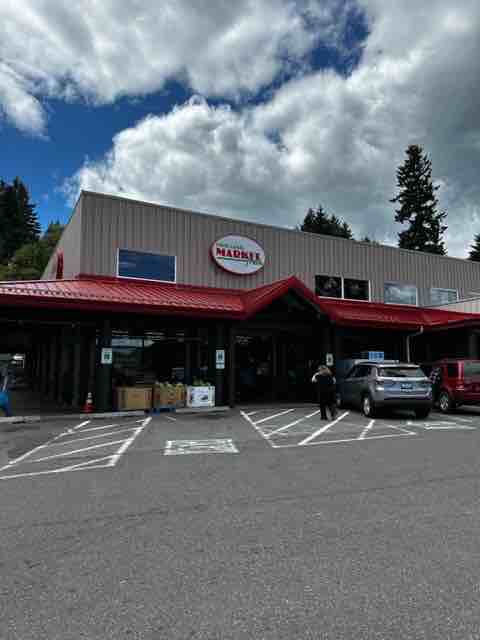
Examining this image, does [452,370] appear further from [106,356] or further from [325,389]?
[106,356]

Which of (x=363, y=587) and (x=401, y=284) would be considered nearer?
(x=363, y=587)

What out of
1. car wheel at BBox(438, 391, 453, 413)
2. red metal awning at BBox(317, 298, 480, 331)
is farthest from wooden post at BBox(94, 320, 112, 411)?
car wheel at BBox(438, 391, 453, 413)

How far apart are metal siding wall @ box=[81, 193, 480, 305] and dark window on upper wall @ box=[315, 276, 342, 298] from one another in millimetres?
313

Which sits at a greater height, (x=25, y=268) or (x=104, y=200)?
(x=25, y=268)

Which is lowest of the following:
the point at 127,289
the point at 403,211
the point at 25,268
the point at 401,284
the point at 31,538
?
the point at 31,538

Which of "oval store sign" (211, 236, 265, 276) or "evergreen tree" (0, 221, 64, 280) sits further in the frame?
"evergreen tree" (0, 221, 64, 280)

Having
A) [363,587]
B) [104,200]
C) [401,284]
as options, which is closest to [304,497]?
[363,587]

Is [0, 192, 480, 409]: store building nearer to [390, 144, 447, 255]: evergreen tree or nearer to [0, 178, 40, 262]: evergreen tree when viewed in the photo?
[390, 144, 447, 255]: evergreen tree

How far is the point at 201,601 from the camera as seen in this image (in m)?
3.32

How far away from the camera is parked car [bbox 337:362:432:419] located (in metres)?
14.0

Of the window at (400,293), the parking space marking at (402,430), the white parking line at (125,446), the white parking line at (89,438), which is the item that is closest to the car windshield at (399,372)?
the parking space marking at (402,430)

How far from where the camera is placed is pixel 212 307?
1633cm

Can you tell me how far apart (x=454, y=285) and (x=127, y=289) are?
66.9 ft

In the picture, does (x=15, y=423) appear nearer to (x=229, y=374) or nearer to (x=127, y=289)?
(x=127, y=289)
